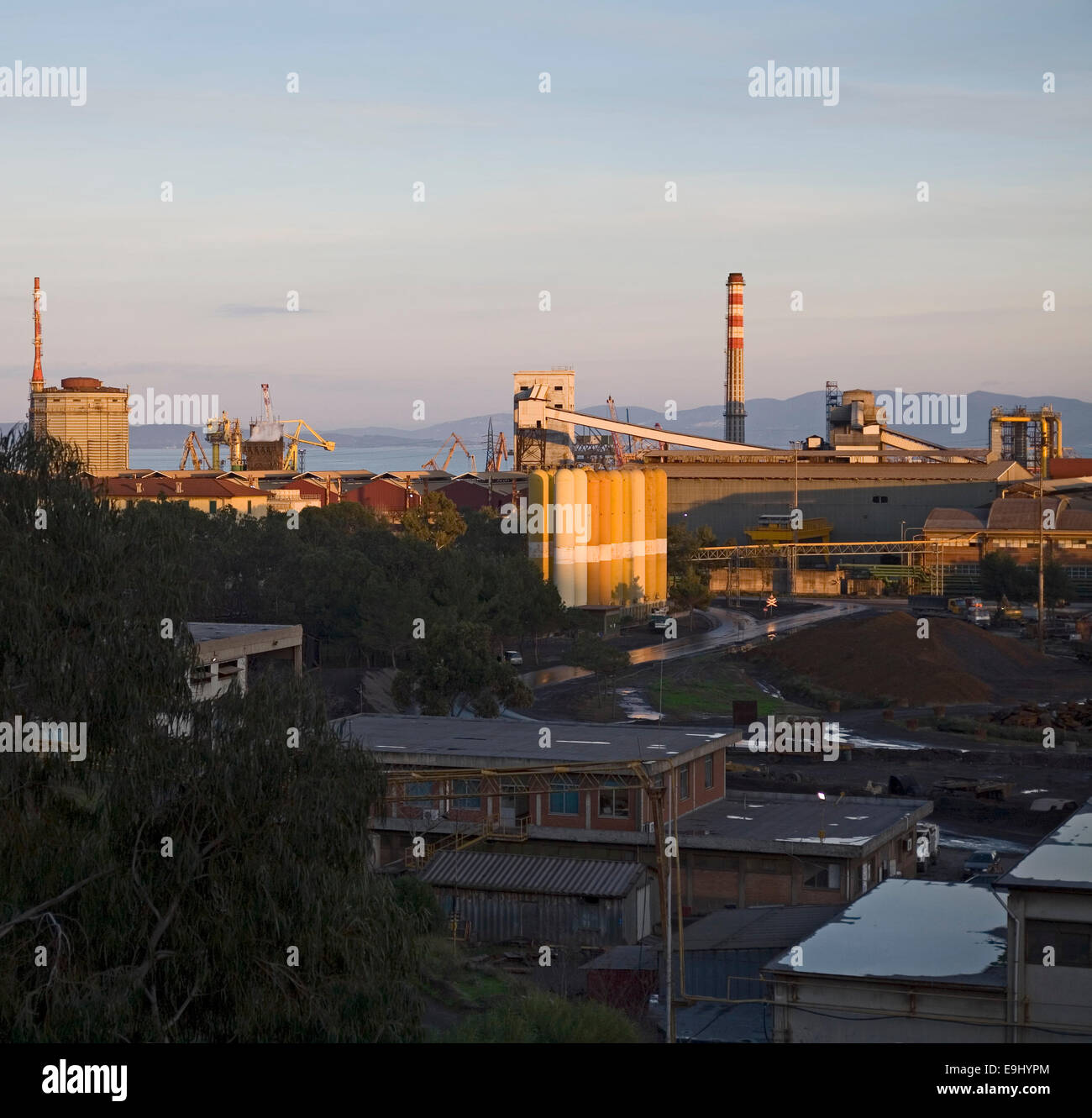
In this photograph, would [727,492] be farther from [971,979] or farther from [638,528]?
[971,979]

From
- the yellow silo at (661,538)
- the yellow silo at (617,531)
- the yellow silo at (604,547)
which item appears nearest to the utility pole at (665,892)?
the yellow silo at (604,547)

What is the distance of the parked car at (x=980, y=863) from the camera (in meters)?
21.6

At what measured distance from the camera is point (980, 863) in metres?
22.2

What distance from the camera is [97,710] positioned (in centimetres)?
1020

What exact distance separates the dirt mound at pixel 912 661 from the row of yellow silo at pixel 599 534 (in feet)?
33.4

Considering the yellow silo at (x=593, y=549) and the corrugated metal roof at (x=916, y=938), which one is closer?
the corrugated metal roof at (x=916, y=938)

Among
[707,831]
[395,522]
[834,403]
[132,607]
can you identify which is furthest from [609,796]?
[834,403]

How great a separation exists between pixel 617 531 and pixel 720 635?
7562mm

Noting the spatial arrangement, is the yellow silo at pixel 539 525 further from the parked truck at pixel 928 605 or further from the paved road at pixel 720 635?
the parked truck at pixel 928 605

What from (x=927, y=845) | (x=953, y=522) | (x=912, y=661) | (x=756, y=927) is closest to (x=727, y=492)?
(x=953, y=522)

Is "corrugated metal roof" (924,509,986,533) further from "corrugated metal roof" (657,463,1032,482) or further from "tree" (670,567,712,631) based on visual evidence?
"tree" (670,567,712,631)

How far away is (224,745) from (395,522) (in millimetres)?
66048
